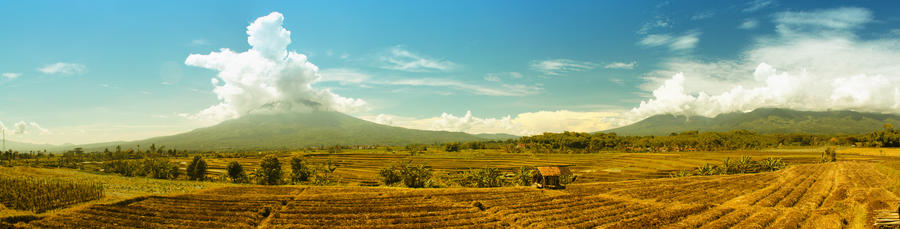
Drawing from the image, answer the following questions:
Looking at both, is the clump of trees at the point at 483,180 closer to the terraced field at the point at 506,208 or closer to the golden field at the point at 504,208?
the terraced field at the point at 506,208

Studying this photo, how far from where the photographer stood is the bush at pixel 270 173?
6988cm

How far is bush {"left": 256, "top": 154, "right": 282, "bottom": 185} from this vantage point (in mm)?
69875

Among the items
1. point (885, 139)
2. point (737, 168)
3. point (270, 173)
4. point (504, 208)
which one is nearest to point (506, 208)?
point (504, 208)

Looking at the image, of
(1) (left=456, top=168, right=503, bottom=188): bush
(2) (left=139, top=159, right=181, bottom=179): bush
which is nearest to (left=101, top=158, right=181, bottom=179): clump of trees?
(2) (left=139, top=159, right=181, bottom=179): bush

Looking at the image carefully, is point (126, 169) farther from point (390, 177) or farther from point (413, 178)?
point (413, 178)

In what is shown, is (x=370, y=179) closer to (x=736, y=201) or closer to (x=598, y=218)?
(x=598, y=218)

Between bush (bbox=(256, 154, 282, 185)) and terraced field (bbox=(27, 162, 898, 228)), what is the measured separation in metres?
23.1

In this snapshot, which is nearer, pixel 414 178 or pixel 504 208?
pixel 504 208

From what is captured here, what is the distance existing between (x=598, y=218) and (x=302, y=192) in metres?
33.5

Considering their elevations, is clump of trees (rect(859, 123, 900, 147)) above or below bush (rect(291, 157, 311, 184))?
above

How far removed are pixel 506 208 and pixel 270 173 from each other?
52516 millimetres

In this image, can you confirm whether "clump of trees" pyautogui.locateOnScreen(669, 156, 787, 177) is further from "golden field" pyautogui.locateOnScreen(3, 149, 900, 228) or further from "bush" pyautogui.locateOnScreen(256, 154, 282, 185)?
"bush" pyautogui.locateOnScreen(256, 154, 282, 185)

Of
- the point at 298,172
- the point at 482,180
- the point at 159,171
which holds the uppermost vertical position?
the point at 159,171

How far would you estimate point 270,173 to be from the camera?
7006 cm
